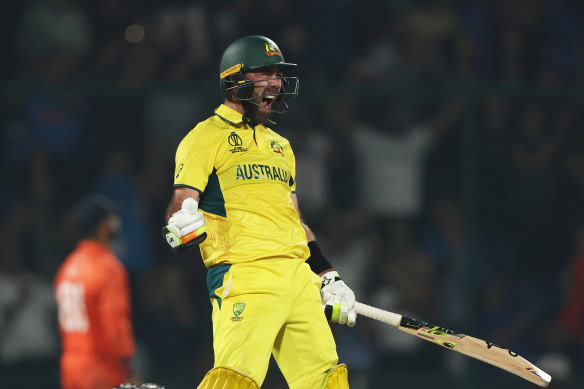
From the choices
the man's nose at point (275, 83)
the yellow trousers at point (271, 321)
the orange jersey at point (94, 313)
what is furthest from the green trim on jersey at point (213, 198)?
the orange jersey at point (94, 313)

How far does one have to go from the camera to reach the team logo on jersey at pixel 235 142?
4793 mm

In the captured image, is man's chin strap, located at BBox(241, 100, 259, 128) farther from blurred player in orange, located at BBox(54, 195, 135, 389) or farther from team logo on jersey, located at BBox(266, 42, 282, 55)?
blurred player in orange, located at BBox(54, 195, 135, 389)

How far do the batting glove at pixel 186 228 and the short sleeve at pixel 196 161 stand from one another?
19cm

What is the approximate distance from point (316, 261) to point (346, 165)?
13.0 feet

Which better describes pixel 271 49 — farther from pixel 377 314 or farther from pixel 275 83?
pixel 377 314

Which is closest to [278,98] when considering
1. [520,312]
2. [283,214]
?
[283,214]

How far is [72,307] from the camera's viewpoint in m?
7.13

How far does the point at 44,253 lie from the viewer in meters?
8.82

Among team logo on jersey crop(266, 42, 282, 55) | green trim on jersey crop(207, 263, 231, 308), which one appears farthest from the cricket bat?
team logo on jersey crop(266, 42, 282, 55)

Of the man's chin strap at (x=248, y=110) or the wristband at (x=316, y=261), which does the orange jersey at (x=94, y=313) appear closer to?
the wristband at (x=316, y=261)

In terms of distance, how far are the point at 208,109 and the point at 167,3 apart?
1069 mm

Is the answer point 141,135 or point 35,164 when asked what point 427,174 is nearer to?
point 141,135

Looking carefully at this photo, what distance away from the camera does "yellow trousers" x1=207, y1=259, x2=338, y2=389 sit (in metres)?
4.57

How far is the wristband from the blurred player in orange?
233 centimetres
